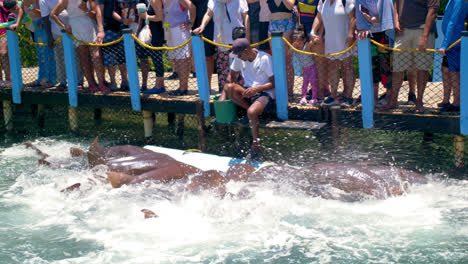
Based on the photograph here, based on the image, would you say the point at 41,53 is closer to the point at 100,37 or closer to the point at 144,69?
the point at 100,37

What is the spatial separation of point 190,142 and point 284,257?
5.66m

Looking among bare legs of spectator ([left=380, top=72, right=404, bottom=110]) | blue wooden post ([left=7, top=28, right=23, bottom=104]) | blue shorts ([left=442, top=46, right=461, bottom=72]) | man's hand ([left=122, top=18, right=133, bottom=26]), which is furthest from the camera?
blue wooden post ([left=7, top=28, right=23, bottom=104])

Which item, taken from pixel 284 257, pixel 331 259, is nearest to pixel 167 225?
pixel 284 257

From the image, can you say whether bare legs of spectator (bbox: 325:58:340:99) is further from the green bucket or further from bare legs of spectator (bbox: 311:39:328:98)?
the green bucket

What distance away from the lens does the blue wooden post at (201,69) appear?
9.45 metres

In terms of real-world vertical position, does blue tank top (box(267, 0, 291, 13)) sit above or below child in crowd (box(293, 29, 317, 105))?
above

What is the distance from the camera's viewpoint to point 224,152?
10688 millimetres

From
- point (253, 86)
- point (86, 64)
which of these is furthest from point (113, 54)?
point (253, 86)

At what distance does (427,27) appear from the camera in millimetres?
7898

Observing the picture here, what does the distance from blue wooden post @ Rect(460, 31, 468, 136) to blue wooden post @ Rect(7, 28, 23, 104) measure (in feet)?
27.0

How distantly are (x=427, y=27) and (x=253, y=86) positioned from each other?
2666 mm

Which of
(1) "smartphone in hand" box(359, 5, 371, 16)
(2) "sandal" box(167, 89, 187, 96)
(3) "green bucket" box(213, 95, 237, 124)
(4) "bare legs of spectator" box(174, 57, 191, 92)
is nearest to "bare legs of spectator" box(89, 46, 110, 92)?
(2) "sandal" box(167, 89, 187, 96)

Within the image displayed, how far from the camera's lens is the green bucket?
29.6 ft

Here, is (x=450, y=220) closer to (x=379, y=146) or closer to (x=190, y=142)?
(x=379, y=146)
